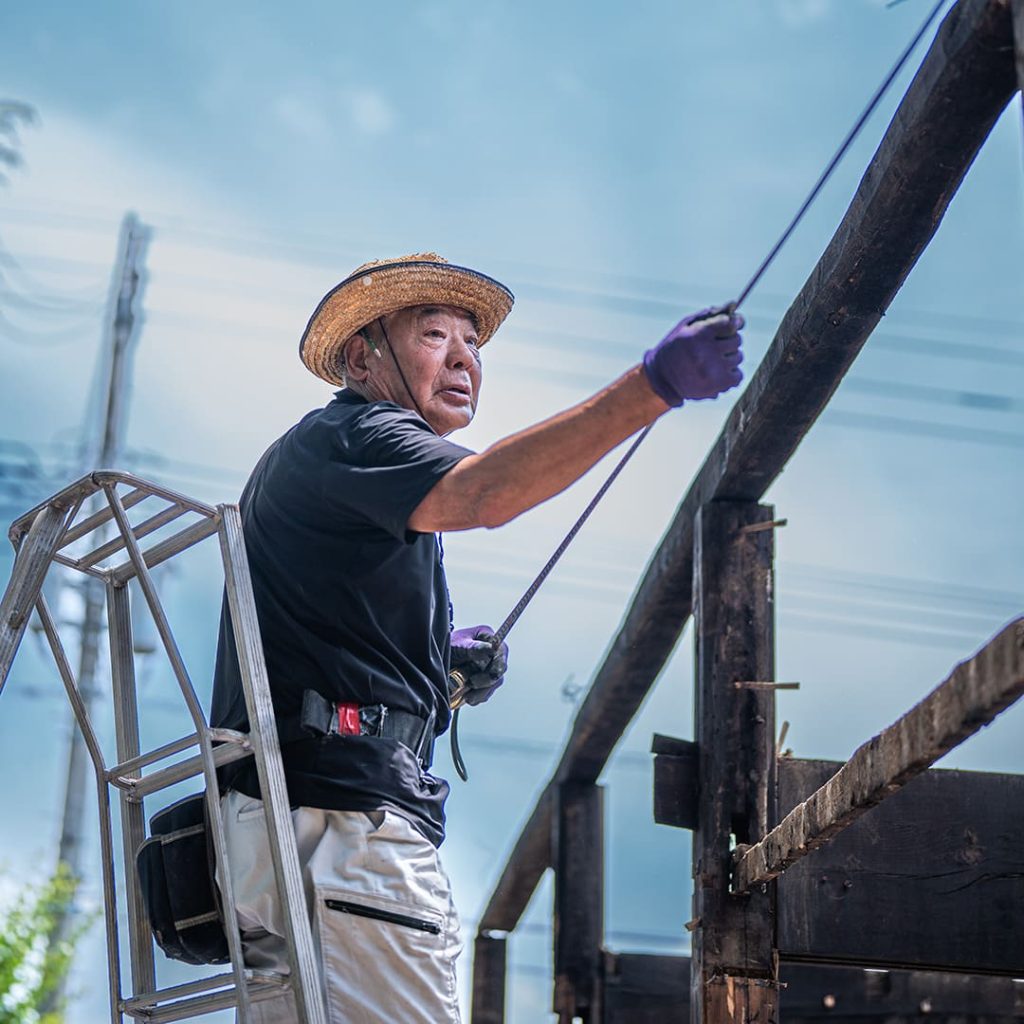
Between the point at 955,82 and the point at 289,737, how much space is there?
179 cm

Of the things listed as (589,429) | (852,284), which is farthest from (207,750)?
(852,284)

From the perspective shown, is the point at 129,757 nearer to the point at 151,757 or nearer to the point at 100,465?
the point at 151,757

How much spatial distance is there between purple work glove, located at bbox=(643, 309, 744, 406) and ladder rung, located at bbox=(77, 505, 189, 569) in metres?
0.92

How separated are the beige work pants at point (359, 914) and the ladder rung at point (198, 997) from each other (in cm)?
6

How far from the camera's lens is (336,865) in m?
3.09

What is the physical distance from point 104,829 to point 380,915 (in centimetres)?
68

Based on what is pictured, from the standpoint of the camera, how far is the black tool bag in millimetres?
3236

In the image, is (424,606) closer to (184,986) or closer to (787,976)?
Result: (184,986)

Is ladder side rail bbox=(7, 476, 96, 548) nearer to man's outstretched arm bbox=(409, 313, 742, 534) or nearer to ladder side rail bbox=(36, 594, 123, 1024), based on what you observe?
ladder side rail bbox=(36, 594, 123, 1024)

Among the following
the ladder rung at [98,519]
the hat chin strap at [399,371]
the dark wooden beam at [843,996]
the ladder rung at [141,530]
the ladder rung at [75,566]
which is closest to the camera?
the ladder rung at [141,530]

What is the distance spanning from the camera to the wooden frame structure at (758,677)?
2.95 metres

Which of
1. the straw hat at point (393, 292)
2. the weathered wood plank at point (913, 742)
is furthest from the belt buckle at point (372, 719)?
the straw hat at point (393, 292)

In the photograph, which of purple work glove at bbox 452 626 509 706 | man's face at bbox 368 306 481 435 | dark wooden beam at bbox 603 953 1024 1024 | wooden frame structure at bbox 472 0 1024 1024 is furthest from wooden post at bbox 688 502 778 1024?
dark wooden beam at bbox 603 953 1024 1024

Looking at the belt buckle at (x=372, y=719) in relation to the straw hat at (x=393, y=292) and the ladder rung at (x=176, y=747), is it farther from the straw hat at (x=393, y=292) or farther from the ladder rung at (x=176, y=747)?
the straw hat at (x=393, y=292)
